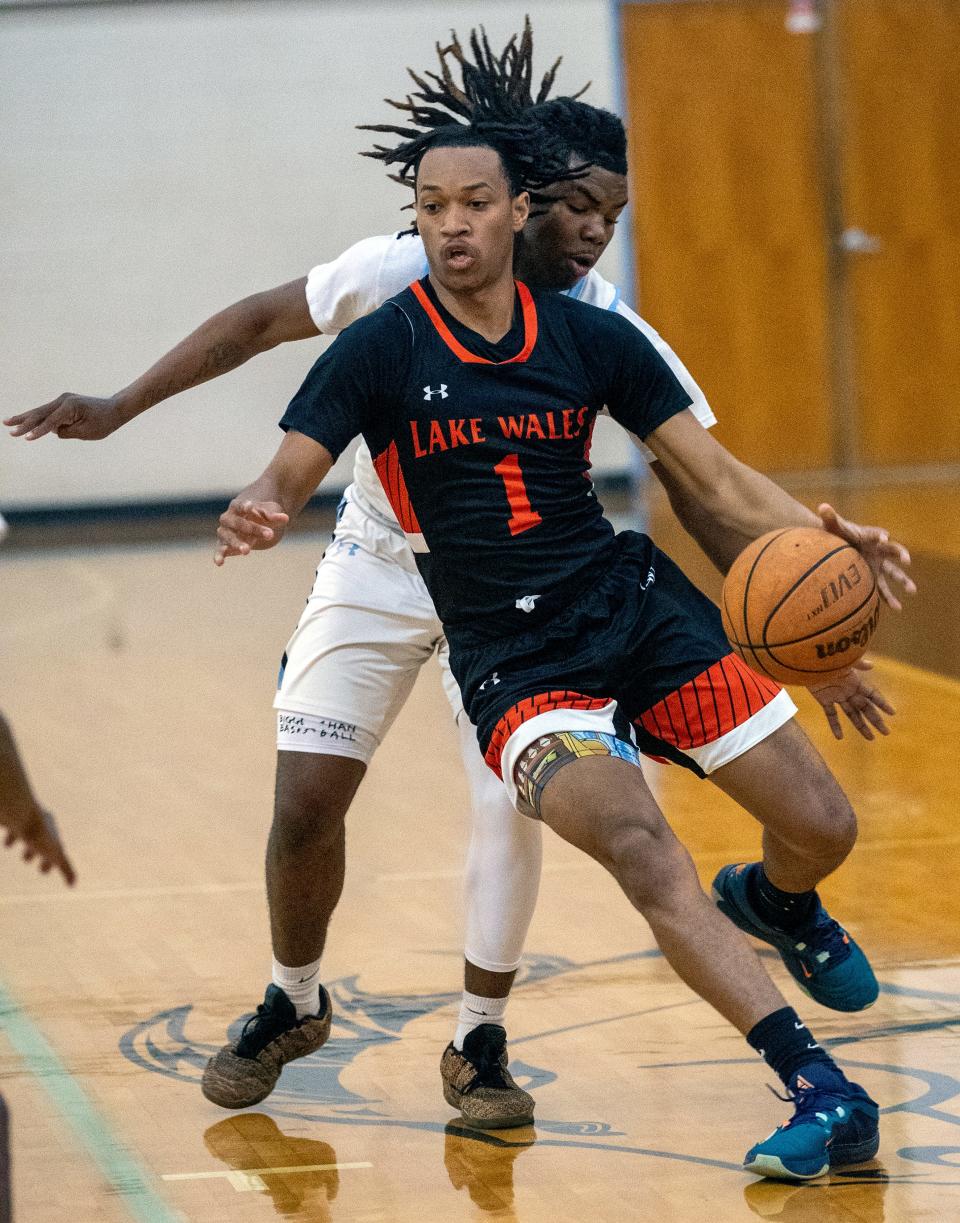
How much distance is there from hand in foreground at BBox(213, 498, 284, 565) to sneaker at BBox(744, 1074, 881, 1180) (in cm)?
123

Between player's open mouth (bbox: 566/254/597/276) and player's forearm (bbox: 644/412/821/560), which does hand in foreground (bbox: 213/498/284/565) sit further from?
player's open mouth (bbox: 566/254/597/276)

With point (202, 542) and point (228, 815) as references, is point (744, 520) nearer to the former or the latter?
point (228, 815)

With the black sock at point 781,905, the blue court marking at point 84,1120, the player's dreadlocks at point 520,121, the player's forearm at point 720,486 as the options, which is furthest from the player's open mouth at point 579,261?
the blue court marking at point 84,1120

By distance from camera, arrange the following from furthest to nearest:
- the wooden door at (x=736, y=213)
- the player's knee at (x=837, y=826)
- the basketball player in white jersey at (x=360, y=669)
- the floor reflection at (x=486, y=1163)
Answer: the wooden door at (x=736, y=213)
the basketball player in white jersey at (x=360, y=669)
the player's knee at (x=837, y=826)
the floor reflection at (x=486, y=1163)

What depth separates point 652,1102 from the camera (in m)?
3.74

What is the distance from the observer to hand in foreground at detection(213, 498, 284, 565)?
125 inches

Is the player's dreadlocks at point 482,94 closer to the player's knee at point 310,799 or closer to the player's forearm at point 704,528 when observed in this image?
the player's forearm at point 704,528

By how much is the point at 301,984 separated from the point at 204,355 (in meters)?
1.26

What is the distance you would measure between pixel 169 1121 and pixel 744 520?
5.13ft

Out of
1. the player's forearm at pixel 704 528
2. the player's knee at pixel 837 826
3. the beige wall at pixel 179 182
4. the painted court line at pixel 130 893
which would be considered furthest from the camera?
the beige wall at pixel 179 182

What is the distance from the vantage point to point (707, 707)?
351 cm

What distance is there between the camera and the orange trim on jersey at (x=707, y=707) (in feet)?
11.5

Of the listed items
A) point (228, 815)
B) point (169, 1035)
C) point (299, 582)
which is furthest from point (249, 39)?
point (169, 1035)

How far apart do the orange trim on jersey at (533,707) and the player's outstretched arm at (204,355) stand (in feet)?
3.11
